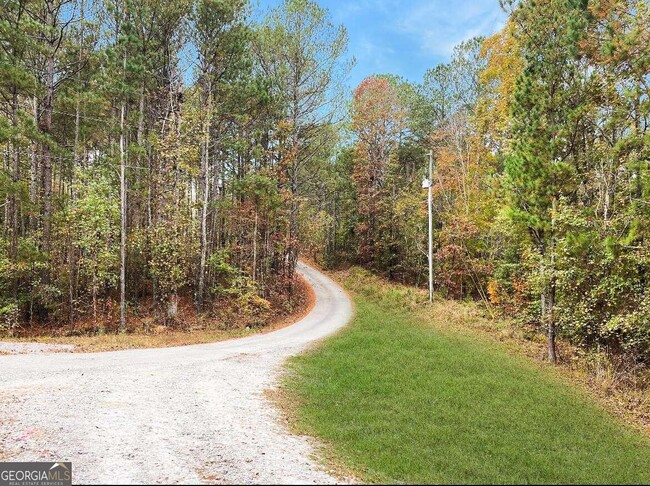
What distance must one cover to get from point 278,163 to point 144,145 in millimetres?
6726

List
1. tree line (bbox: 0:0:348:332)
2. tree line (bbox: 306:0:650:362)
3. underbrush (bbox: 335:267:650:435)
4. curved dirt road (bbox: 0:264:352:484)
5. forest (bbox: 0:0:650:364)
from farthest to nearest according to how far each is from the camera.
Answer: tree line (bbox: 0:0:348:332), forest (bbox: 0:0:650:364), tree line (bbox: 306:0:650:362), underbrush (bbox: 335:267:650:435), curved dirt road (bbox: 0:264:352:484)

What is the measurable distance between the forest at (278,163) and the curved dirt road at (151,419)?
700 centimetres

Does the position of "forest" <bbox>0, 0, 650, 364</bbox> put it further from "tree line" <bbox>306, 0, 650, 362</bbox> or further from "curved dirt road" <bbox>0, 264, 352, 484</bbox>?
"curved dirt road" <bbox>0, 264, 352, 484</bbox>

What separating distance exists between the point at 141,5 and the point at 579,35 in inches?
649

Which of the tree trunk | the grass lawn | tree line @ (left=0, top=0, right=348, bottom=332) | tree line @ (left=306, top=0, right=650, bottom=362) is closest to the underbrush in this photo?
tree line @ (left=306, top=0, right=650, bottom=362)

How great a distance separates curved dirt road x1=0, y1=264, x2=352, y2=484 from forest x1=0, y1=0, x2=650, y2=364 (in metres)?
7.00

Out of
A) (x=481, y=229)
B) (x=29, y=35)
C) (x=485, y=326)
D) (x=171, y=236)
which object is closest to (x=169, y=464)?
(x=171, y=236)

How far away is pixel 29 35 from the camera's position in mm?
15344

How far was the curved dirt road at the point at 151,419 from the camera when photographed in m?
4.92

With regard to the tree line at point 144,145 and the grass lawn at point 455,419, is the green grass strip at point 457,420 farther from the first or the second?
the tree line at point 144,145
